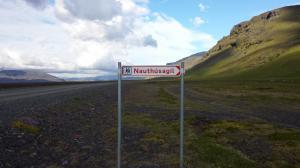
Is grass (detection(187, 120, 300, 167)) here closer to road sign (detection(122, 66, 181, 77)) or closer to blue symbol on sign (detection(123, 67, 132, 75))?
road sign (detection(122, 66, 181, 77))

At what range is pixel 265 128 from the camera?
23000 mm

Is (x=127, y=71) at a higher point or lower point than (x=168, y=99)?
higher

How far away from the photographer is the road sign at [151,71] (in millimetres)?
11411

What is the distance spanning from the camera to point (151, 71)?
37.5 ft

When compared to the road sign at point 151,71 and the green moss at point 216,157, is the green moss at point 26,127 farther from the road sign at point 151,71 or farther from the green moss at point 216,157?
the road sign at point 151,71

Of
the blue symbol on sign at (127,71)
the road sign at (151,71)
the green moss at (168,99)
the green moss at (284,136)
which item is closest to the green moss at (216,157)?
the road sign at (151,71)

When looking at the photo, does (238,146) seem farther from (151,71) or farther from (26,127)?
(26,127)

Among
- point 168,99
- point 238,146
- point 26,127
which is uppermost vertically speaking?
point 26,127

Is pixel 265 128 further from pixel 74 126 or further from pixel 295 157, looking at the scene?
pixel 74 126

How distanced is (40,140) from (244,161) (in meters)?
9.15

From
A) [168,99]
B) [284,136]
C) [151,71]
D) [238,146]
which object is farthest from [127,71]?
[168,99]

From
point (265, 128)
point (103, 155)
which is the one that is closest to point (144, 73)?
point (103, 155)

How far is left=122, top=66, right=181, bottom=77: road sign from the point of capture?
11.4 m

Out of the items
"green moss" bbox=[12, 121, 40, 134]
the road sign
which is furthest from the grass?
"green moss" bbox=[12, 121, 40, 134]
